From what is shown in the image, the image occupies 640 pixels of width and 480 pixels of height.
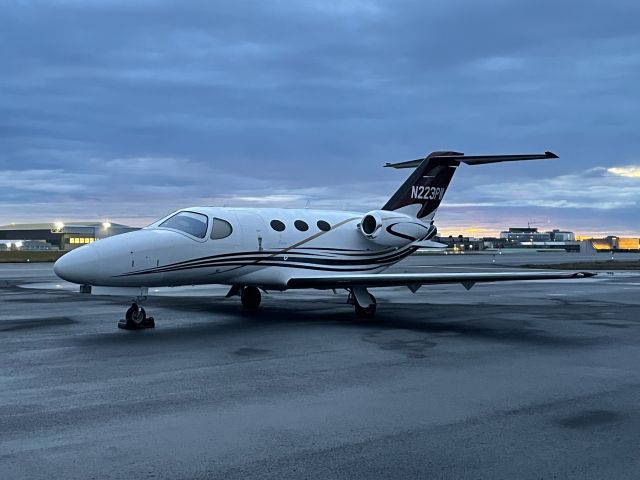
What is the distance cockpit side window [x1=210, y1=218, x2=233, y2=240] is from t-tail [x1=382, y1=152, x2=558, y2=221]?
5779 millimetres

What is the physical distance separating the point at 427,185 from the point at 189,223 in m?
7.75

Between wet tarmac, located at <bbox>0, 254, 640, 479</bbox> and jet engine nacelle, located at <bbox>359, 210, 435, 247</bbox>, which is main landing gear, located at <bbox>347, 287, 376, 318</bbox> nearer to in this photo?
wet tarmac, located at <bbox>0, 254, 640, 479</bbox>

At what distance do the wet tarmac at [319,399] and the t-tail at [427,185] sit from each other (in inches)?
202

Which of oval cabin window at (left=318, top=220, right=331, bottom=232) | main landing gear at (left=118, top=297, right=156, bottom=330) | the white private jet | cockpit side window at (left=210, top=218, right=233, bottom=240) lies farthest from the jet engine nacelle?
main landing gear at (left=118, top=297, right=156, bottom=330)

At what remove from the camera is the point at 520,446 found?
211 inches

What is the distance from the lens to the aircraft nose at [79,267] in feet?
39.1

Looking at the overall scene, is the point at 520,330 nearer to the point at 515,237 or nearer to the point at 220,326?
the point at 220,326

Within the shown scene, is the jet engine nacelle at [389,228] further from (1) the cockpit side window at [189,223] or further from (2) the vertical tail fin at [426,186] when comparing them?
(1) the cockpit side window at [189,223]

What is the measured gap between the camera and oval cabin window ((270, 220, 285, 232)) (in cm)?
1606

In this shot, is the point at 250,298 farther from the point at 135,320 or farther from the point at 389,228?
the point at 135,320

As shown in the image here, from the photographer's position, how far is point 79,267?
470 inches

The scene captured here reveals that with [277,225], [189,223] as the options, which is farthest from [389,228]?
[189,223]

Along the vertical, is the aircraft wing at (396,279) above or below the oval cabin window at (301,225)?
below

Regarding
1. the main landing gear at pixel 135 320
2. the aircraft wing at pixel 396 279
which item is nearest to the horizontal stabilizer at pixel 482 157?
the aircraft wing at pixel 396 279
